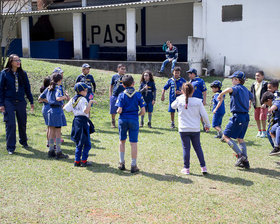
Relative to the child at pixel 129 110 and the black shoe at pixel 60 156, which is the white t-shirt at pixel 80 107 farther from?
the black shoe at pixel 60 156

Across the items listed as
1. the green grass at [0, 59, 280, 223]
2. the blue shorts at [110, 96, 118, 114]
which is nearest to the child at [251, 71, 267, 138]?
the green grass at [0, 59, 280, 223]

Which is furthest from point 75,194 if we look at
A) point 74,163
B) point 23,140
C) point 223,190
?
point 23,140

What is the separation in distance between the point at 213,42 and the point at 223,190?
45.9 ft

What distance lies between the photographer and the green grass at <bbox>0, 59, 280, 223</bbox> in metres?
4.46

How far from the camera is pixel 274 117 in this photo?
6570 mm

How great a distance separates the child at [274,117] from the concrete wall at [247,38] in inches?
439

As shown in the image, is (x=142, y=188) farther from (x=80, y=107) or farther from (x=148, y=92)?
(x=148, y=92)

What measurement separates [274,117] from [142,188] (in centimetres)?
298

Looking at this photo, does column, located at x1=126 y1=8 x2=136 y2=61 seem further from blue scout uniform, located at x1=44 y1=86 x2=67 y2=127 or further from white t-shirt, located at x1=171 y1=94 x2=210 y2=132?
white t-shirt, located at x1=171 y1=94 x2=210 y2=132

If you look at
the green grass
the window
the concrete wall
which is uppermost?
the window

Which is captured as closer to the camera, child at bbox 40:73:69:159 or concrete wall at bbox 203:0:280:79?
child at bbox 40:73:69:159

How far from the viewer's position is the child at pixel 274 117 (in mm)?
6391

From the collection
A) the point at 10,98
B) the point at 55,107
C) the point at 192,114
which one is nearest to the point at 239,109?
the point at 192,114

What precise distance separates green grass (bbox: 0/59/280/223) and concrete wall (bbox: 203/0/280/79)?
1001 centimetres
